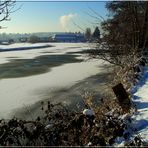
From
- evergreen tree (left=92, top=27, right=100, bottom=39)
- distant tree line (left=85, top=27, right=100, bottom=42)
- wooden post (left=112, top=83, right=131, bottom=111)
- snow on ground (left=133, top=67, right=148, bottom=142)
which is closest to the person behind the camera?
snow on ground (left=133, top=67, right=148, bottom=142)

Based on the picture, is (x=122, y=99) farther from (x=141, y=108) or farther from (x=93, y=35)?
(x=93, y=35)

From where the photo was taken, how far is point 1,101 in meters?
15.7

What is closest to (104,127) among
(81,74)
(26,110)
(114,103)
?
(114,103)

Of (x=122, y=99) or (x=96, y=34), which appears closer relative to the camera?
(x=122, y=99)

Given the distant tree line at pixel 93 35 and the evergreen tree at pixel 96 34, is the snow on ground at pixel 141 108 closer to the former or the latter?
the evergreen tree at pixel 96 34

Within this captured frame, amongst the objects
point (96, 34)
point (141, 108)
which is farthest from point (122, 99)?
point (96, 34)

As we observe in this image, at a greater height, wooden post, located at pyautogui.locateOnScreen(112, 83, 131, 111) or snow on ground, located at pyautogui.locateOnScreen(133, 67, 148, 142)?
wooden post, located at pyautogui.locateOnScreen(112, 83, 131, 111)

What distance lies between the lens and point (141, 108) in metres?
9.20

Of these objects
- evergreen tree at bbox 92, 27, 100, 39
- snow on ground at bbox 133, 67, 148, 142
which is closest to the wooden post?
snow on ground at bbox 133, 67, 148, 142

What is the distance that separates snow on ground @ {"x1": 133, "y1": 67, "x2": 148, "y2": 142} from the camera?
281 inches

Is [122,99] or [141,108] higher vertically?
[122,99]

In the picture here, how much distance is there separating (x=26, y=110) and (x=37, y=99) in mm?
2318

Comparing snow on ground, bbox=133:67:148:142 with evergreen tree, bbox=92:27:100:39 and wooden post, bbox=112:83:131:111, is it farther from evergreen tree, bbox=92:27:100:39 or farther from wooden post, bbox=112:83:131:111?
evergreen tree, bbox=92:27:100:39

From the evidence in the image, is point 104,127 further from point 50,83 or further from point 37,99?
point 50,83
